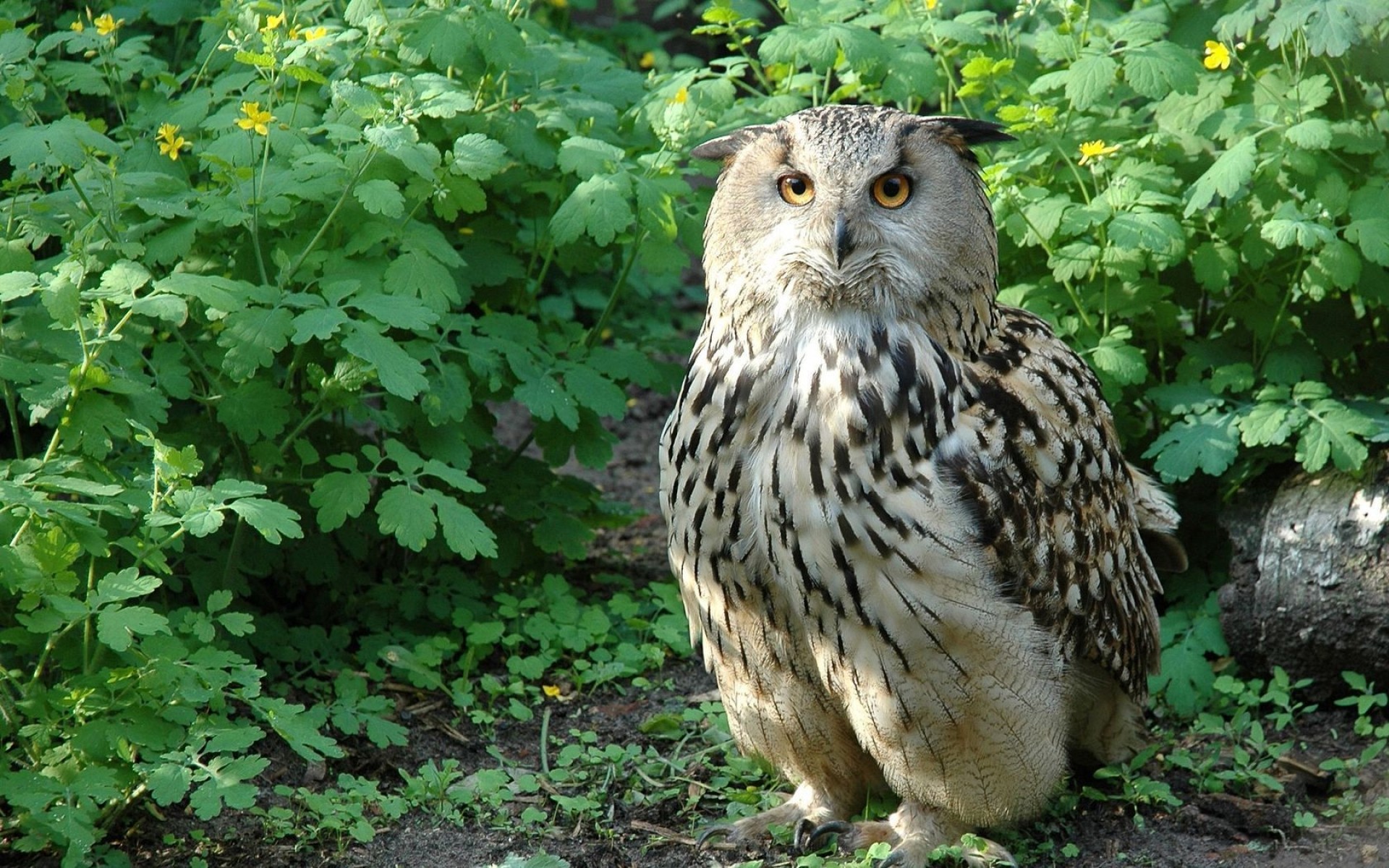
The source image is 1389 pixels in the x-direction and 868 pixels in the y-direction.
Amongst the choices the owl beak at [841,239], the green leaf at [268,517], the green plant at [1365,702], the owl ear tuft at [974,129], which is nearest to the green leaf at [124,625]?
the green leaf at [268,517]

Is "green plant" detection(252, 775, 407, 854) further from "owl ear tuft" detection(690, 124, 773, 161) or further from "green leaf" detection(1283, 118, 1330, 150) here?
"green leaf" detection(1283, 118, 1330, 150)

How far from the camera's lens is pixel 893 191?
2885 mm

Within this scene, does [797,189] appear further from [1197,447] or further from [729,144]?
[1197,447]

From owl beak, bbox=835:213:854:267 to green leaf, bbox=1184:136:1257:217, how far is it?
116cm

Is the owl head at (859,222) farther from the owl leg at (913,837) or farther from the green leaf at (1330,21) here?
the owl leg at (913,837)

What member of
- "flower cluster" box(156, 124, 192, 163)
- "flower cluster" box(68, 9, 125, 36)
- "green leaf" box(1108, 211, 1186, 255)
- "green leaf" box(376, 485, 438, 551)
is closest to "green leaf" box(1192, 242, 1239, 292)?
"green leaf" box(1108, 211, 1186, 255)

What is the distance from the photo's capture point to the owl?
111 inches

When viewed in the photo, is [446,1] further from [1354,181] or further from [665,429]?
[1354,181]

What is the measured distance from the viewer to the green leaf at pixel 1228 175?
11.3ft

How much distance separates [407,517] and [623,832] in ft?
2.91

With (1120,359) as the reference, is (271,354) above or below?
below

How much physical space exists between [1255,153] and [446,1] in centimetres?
204

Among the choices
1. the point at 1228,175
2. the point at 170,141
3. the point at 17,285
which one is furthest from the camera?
the point at 1228,175

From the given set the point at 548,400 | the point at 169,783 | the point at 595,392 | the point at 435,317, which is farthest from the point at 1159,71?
the point at 169,783
